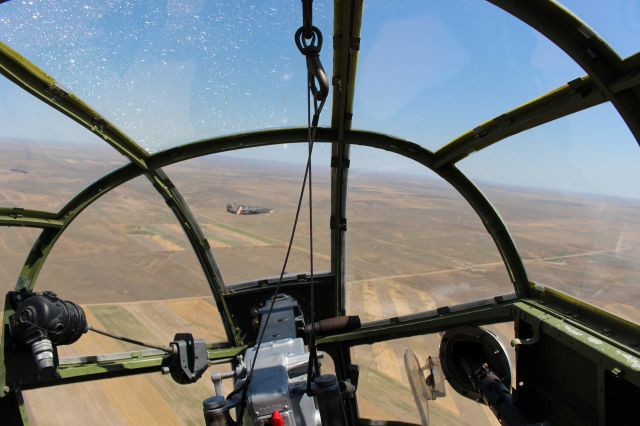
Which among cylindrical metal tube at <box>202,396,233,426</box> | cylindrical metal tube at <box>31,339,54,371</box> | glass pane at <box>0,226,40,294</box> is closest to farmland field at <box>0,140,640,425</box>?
glass pane at <box>0,226,40,294</box>

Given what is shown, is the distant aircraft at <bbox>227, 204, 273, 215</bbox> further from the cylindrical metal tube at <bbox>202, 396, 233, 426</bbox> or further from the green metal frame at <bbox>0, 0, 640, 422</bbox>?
the cylindrical metal tube at <bbox>202, 396, 233, 426</bbox>

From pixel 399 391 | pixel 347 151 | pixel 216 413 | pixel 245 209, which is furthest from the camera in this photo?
pixel 245 209

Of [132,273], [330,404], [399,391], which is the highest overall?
[132,273]

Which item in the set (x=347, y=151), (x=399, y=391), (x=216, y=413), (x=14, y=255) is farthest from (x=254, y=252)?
(x=216, y=413)

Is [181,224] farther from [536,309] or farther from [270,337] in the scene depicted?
[536,309]

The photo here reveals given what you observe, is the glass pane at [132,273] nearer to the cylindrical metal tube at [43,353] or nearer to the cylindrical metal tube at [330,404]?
the cylindrical metal tube at [43,353]

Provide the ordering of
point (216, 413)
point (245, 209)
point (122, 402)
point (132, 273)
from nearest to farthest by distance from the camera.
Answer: point (216, 413)
point (132, 273)
point (245, 209)
point (122, 402)

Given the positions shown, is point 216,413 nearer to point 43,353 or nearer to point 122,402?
point 43,353
